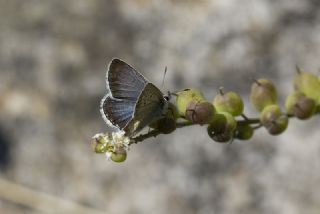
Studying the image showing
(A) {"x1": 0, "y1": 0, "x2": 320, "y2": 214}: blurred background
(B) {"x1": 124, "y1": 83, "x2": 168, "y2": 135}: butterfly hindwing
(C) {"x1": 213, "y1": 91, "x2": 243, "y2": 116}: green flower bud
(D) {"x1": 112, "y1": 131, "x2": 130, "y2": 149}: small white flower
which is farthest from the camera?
(A) {"x1": 0, "y1": 0, "x2": 320, "y2": 214}: blurred background

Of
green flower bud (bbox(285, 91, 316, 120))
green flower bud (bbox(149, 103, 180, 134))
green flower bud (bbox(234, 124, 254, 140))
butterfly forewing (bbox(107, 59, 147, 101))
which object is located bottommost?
green flower bud (bbox(149, 103, 180, 134))

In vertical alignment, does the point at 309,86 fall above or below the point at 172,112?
above

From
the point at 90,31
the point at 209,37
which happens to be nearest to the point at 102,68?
the point at 90,31

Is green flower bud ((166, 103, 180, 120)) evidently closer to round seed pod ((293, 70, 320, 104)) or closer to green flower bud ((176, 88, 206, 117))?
green flower bud ((176, 88, 206, 117))

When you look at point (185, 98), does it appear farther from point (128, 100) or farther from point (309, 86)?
point (309, 86)

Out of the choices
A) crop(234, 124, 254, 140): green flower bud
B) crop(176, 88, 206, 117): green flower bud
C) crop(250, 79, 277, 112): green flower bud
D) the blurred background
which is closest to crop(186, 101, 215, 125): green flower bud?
crop(176, 88, 206, 117): green flower bud

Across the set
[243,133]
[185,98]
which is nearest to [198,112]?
[185,98]
